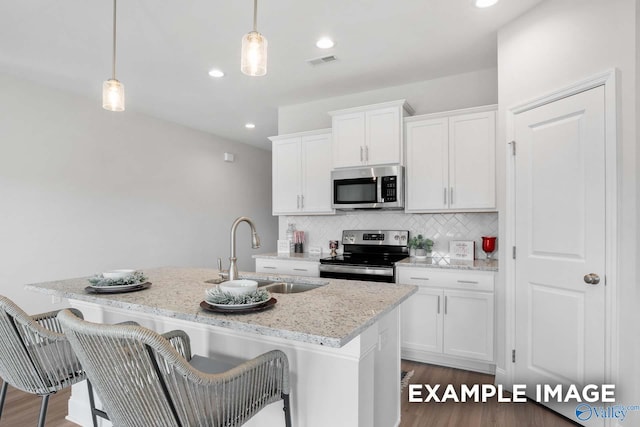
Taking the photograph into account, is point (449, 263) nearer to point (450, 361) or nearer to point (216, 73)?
point (450, 361)

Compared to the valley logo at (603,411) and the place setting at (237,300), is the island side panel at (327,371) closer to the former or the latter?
the place setting at (237,300)

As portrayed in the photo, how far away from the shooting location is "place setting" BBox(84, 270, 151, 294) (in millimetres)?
1827

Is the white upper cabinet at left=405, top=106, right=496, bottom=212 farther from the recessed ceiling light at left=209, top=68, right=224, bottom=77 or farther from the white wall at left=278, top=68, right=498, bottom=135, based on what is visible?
the recessed ceiling light at left=209, top=68, right=224, bottom=77

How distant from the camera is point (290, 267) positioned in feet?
13.0

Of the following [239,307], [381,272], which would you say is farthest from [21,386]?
[381,272]

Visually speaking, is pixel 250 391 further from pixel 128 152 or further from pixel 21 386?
pixel 128 152

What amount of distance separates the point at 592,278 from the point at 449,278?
1.13m

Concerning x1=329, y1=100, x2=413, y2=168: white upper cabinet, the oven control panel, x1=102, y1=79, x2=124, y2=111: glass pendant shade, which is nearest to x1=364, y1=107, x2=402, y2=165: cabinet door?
x1=329, y1=100, x2=413, y2=168: white upper cabinet

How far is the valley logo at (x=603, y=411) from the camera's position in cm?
190

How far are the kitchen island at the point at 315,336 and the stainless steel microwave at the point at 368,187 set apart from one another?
170 cm

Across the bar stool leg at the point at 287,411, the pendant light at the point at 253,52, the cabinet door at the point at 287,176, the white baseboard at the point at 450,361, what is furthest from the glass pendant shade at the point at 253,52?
the white baseboard at the point at 450,361

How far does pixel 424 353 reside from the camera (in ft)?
10.6

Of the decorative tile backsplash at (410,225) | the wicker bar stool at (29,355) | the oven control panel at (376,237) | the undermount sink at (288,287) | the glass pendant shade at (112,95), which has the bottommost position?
the wicker bar stool at (29,355)

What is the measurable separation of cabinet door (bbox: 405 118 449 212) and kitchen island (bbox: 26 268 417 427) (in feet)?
5.66
